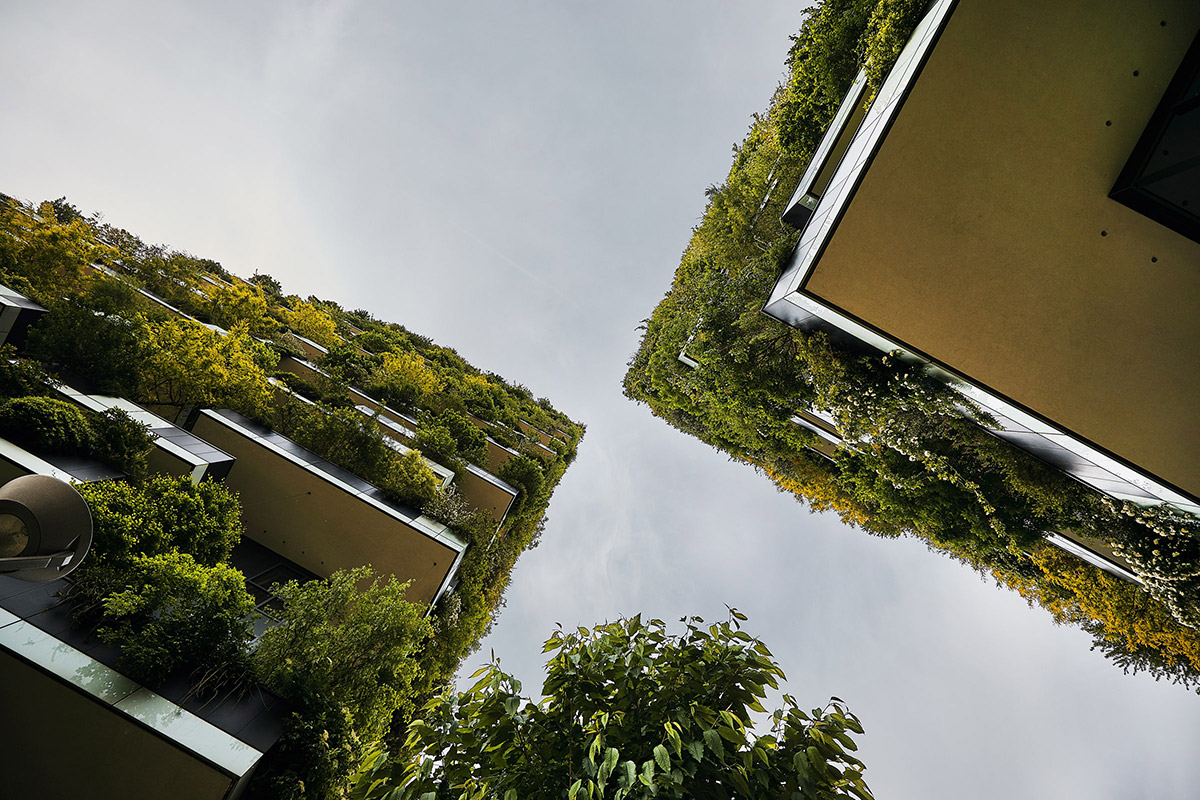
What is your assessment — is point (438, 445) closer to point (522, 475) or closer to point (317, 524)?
point (522, 475)

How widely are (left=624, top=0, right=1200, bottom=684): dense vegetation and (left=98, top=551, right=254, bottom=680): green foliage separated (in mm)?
12652

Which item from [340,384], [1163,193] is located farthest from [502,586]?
[1163,193]

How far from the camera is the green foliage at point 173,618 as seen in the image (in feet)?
26.5

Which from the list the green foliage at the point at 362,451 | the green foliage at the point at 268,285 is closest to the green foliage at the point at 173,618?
the green foliage at the point at 362,451

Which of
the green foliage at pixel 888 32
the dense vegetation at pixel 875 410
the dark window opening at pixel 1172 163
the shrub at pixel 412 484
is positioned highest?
the green foliage at pixel 888 32

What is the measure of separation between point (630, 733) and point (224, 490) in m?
12.7

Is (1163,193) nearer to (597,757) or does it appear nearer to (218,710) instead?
(597,757)

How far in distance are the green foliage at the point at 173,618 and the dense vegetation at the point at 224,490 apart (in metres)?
0.03

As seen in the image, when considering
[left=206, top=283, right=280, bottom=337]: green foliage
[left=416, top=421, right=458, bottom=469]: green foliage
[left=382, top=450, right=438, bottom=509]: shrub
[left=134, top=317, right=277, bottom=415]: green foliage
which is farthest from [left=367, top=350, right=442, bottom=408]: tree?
[left=382, top=450, right=438, bottom=509]: shrub

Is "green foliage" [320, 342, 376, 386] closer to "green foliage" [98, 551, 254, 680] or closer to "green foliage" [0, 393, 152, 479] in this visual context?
"green foliage" [0, 393, 152, 479]

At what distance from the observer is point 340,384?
20.6 m

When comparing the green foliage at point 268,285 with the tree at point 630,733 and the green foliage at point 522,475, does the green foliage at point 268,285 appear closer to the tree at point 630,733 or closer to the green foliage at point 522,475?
the green foliage at point 522,475

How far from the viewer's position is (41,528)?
3477 mm

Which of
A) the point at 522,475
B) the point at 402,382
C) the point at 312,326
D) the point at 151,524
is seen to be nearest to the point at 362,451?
the point at 151,524
